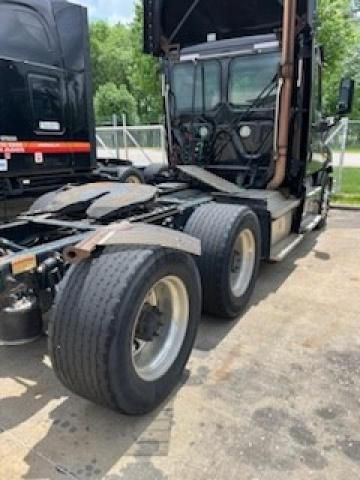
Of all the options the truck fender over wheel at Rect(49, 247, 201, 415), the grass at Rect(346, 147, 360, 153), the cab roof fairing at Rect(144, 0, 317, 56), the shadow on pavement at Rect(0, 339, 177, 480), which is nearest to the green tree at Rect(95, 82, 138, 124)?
the grass at Rect(346, 147, 360, 153)

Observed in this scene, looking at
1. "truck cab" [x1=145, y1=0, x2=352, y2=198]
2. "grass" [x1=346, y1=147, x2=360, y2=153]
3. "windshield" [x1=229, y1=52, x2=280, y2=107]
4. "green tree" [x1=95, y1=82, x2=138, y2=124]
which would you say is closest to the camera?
"truck cab" [x1=145, y1=0, x2=352, y2=198]

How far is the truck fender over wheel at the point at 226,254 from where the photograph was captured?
3750 millimetres

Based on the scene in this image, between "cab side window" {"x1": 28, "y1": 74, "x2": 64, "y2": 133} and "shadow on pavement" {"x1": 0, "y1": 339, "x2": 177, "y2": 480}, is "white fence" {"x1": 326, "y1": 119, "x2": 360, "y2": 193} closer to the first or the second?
"cab side window" {"x1": 28, "y1": 74, "x2": 64, "y2": 133}

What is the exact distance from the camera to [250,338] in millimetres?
3674

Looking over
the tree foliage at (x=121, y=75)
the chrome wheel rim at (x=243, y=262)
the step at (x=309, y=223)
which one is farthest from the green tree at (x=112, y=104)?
the chrome wheel rim at (x=243, y=262)

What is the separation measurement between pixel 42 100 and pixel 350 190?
8.26 m

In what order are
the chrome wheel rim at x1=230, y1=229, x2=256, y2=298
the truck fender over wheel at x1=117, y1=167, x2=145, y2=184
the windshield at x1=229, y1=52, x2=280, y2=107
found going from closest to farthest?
the chrome wheel rim at x1=230, y1=229, x2=256, y2=298, the windshield at x1=229, y1=52, x2=280, y2=107, the truck fender over wheel at x1=117, y1=167, x2=145, y2=184

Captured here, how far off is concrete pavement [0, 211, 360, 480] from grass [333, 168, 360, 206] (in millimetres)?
6572

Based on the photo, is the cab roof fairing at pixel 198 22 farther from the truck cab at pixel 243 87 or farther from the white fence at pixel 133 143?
the white fence at pixel 133 143

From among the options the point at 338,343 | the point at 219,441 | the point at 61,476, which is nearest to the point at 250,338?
the point at 338,343

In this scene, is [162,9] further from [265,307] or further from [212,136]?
[265,307]

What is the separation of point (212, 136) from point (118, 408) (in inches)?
168

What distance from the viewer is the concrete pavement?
2291 millimetres

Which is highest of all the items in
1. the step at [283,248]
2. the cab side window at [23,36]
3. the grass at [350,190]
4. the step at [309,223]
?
the cab side window at [23,36]
